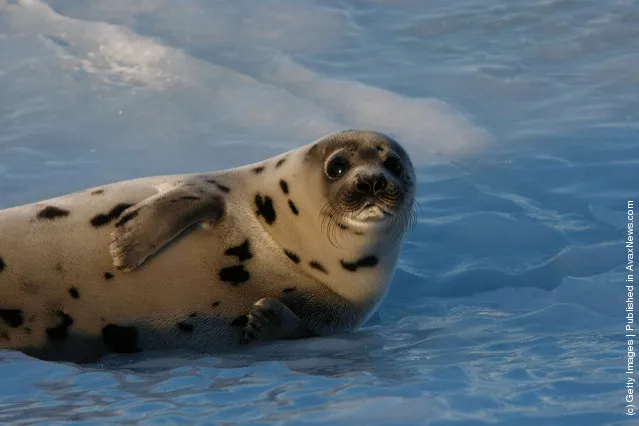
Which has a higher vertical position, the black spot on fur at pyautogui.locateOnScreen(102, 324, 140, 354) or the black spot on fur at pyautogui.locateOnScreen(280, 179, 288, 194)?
the black spot on fur at pyautogui.locateOnScreen(280, 179, 288, 194)

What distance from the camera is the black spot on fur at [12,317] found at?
16.2ft

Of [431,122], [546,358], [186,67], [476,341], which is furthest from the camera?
[186,67]

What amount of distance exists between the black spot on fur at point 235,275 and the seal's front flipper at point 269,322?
0.41ft

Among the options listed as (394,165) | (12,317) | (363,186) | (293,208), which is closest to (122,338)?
(12,317)

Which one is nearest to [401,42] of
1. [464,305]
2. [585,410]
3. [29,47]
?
[29,47]

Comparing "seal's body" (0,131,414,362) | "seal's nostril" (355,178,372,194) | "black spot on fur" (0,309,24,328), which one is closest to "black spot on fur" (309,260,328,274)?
"seal's body" (0,131,414,362)

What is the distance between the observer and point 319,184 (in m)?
5.15

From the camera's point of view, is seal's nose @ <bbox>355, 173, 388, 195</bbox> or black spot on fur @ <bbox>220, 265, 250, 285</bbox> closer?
seal's nose @ <bbox>355, 173, 388, 195</bbox>

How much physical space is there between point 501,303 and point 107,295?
1670 millimetres

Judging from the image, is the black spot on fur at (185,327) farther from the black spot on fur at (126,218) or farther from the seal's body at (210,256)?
the black spot on fur at (126,218)

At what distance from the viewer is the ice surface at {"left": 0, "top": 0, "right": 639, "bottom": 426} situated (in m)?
4.31

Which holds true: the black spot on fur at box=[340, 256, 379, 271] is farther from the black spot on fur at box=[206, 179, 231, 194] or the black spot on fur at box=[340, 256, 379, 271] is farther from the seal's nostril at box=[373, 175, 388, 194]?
the black spot on fur at box=[206, 179, 231, 194]

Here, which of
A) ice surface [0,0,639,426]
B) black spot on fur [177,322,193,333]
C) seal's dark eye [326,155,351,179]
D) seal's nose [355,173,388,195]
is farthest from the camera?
seal's dark eye [326,155,351,179]

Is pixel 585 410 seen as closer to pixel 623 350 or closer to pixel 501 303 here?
pixel 623 350
